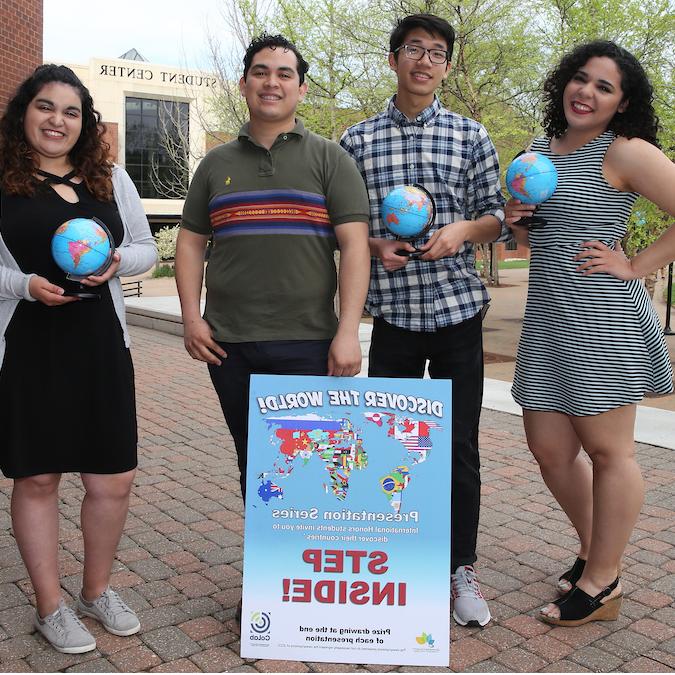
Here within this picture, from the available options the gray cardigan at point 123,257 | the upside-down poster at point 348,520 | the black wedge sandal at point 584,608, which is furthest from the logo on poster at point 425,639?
the gray cardigan at point 123,257

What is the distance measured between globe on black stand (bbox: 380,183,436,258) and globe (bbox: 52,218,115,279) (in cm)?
110

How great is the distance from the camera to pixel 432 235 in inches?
131

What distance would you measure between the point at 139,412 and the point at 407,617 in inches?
212

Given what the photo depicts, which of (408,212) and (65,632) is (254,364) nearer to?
(408,212)

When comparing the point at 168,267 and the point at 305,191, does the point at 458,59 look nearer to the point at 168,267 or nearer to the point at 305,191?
the point at 305,191

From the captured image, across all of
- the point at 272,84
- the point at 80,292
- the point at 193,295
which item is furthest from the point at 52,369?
the point at 272,84

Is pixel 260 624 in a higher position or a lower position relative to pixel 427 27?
lower

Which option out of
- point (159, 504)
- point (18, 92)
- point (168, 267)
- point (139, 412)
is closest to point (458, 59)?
point (139, 412)

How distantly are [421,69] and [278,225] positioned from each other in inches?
36.1

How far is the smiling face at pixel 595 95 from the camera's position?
3.24m

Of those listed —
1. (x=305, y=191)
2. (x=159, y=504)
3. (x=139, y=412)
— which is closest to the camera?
(x=305, y=191)

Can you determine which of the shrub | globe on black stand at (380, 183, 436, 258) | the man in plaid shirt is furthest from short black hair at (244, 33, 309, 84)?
the shrub

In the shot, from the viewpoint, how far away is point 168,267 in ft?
111

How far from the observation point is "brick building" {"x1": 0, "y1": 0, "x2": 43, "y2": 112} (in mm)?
12672
